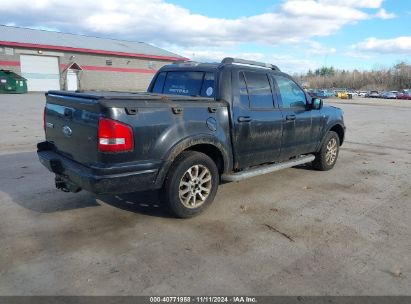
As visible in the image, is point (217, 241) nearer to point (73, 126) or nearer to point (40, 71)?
point (73, 126)

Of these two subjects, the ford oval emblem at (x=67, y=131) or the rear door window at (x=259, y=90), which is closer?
the ford oval emblem at (x=67, y=131)

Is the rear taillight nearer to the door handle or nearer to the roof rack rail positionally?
the door handle

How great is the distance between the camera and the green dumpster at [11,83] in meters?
32.2

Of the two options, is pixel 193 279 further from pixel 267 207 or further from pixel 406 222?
pixel 406 222

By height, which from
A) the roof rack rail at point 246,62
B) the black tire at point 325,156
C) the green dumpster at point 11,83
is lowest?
the black tire at point 325,156

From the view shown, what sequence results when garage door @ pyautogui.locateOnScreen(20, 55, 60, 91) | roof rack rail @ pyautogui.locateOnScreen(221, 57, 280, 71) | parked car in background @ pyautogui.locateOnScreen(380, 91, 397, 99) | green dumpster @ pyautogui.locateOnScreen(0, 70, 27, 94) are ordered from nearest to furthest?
roof rack rail @ pyautogui.locateOnScreen(221, 57, 280, 71) → green dumpster @ pyautogui.locateOnScreen(0, 70, 27, 94) → garage door @ pyautogui.locateOnScreen(20, 55, 60, 91) → parked car in background @ pyautogui.locateOnScreen(380, 91, 397, 99)

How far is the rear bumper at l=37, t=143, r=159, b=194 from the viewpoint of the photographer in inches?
156

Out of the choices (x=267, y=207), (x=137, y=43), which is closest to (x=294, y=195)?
(x=267, y=207)

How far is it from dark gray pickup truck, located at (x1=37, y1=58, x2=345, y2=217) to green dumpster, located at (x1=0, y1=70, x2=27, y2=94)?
30.7 metres

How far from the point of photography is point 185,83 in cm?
573

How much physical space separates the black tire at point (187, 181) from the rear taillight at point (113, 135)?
2.38 ft

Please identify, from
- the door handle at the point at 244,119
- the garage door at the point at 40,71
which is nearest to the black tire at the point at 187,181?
the door handle at the point at 244,119

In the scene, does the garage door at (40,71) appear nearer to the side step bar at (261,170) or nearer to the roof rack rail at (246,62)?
the roof rack rail at (246,62)

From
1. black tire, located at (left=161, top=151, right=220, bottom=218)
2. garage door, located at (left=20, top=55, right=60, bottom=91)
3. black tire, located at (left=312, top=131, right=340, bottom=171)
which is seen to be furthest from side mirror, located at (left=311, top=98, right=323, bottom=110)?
garage door, located at (left=20, top=55, right=60, bottom=91)
